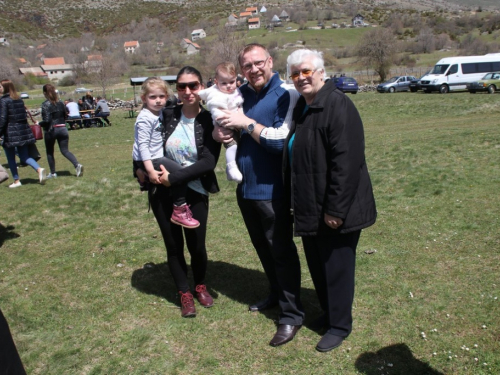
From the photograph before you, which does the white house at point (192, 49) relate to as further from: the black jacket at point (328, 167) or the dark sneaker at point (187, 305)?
the black jacket at point (328, 167)

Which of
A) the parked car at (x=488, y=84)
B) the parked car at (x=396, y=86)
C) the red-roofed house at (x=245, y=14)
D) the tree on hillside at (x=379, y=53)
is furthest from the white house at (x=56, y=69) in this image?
the parked car at (x=488, y=84)

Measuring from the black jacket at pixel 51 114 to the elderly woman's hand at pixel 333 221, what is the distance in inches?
296

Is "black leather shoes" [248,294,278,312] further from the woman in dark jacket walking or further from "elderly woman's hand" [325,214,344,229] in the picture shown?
the woman in dark jacket walking

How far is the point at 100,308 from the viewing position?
13.1 ft

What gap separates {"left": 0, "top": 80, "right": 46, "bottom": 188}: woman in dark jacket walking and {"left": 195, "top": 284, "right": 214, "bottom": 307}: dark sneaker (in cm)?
589

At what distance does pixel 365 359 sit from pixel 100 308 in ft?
7.71

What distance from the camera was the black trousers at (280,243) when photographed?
329 centimetres

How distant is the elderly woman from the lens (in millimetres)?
2846

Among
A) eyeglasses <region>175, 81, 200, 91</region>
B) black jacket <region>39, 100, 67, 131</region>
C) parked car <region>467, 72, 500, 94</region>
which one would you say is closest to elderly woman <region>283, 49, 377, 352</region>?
eyeglasses <region>175, 81, 200, 91</region>

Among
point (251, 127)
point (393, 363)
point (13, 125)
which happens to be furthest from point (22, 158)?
point (393, 363)

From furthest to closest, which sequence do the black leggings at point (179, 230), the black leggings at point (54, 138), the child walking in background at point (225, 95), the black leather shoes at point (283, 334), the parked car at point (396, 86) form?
the parked car at point (396, 86) < the black leggings at point (54, 138) < the black leggings at point (179, 230) < the black leather shoes at point (283, 334) < the child walking in background at point (225, 95)

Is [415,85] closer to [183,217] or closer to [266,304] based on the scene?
[266,304]

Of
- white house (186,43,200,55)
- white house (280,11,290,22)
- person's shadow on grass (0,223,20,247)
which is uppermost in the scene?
white house (280,11,290,22)

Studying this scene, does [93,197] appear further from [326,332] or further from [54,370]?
[326,332]
